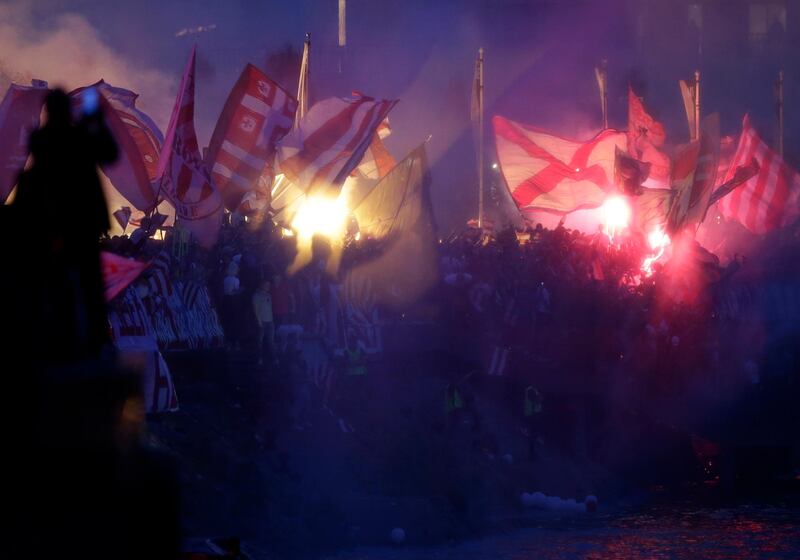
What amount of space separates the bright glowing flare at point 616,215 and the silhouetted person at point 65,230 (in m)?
20.1

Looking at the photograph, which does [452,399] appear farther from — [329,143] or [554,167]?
[554,167]

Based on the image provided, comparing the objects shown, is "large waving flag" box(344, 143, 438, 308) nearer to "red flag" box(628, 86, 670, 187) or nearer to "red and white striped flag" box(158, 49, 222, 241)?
"red and white striped flag" box(158, 49, 222, 241)

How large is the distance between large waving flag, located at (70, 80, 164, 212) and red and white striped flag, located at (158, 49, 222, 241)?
340 millimetres

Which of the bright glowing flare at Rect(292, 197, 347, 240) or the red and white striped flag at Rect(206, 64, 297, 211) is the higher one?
the red and white striped flag at Rect(206, 64, 297, 211)

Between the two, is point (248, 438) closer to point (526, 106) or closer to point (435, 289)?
point (435, 289)

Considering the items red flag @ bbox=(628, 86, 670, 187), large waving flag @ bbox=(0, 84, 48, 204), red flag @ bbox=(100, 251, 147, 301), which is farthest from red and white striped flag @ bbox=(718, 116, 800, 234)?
red flag @ bbox=(100, 251, 147, 301)

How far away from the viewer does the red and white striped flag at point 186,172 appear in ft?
45.1

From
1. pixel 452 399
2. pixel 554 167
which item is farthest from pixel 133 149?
pixel 554 167

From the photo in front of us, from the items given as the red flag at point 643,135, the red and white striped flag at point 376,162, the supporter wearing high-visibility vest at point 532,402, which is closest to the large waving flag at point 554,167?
the red flag at point 643,135

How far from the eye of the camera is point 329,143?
17359 millimetres

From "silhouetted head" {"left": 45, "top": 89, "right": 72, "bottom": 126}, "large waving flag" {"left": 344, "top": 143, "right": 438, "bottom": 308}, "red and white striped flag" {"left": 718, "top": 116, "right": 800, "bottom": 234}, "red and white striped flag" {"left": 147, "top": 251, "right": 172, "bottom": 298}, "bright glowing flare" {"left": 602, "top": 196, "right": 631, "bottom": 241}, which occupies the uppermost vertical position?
"red and white striped flag" {"left": 718, "top": 116, "right": 800, "bottom": 234}

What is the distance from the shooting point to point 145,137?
1661cm

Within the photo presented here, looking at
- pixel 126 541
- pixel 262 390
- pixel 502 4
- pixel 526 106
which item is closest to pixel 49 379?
pixel 126 541

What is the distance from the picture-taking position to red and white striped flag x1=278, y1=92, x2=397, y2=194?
1680 centimetres
